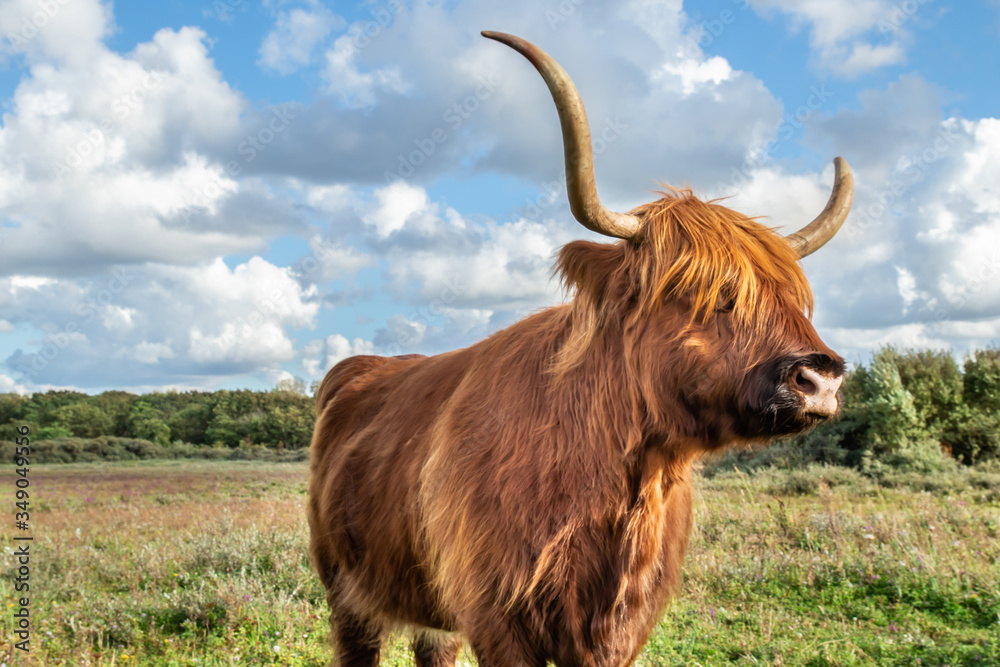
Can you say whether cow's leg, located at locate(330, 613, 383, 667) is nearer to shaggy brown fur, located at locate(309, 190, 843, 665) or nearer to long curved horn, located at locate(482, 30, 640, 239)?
shaggy brown fur, located at locate(309, 190, 843, 665)

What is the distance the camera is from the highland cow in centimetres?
248

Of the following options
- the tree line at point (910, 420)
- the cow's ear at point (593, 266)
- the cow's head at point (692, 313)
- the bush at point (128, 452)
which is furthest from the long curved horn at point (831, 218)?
the bush at point (128, 452)

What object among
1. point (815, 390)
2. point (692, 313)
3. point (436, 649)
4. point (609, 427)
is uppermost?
point (692, 313)

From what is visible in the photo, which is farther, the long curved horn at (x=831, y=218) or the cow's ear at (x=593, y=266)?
the long curved horn at (x=831, y=218)

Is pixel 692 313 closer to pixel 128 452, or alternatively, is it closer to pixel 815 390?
pixel 815 390

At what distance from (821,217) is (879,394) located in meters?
17.2

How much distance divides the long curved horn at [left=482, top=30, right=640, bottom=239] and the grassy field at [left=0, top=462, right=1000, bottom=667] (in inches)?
143

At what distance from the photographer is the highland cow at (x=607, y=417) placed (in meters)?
2.48

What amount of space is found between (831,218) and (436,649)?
3.63 metres

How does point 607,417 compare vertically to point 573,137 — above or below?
below

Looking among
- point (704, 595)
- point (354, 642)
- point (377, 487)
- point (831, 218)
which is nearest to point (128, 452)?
point (704, 595)

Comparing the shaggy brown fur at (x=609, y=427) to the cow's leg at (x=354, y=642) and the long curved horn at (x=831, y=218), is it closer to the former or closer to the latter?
the long curved horn at (x=831, y=218)

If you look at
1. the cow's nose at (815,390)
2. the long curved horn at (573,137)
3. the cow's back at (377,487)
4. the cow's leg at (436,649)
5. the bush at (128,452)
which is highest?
the long curved horn at (573,137)

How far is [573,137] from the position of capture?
2.40 m
